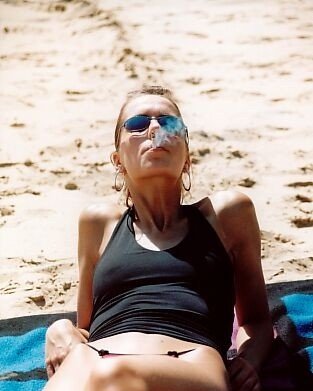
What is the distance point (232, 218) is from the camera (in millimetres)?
1852

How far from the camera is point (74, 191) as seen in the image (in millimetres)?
3354

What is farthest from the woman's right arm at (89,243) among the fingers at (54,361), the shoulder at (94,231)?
the fingers at (54,361)

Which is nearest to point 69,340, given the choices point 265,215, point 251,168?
point 265,215

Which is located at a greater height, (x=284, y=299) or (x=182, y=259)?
(x=182, y=259)

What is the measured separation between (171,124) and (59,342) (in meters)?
0.52

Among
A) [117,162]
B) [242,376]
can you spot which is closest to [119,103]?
[117,162]

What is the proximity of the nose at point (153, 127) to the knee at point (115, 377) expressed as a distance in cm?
56

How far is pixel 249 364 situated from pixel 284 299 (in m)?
0.54

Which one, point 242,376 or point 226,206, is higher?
point 226,206

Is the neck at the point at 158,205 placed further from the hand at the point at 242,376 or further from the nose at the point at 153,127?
the hand at the point at 242,376

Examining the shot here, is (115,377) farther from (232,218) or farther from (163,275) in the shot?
(232,218)

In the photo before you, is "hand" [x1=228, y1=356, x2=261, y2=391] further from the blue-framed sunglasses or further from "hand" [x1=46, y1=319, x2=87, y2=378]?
the blue-framed sunglasses

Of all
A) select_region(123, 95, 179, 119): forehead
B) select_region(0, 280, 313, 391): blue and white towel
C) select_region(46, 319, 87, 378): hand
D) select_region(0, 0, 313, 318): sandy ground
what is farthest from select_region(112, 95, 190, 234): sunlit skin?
select_region(0, 0, 313, 318): sandy ground

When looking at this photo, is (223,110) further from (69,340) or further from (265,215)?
(69,340)
